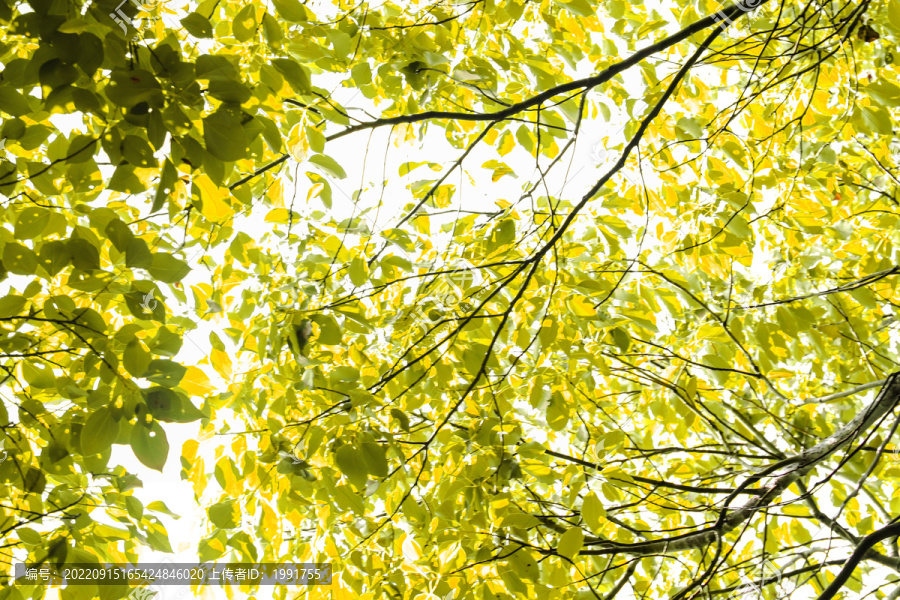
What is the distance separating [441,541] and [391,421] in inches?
17.2

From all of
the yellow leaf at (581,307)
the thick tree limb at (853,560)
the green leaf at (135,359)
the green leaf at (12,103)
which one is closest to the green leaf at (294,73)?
the green leaf at (12,103)

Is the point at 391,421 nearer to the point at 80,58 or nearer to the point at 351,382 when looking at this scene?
the point at 351,382

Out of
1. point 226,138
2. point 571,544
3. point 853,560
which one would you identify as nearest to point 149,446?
point 226,138

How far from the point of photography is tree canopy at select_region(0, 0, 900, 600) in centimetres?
117

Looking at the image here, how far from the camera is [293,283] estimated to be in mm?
1990

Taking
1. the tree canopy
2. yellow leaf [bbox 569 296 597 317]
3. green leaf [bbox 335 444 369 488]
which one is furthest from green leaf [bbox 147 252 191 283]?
yellow leaf [bbox 569 296 597 317]

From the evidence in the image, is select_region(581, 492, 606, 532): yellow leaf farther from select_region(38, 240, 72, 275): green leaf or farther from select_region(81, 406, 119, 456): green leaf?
select_region(38, 240, 72, 275): green leaf

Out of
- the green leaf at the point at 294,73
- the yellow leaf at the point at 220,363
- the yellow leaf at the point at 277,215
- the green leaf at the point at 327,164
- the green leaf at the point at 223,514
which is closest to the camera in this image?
the green leaf at the point at 294,73

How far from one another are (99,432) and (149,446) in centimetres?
10

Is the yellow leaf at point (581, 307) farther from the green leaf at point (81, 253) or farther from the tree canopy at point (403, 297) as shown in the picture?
the green leaf at point (81, 253)

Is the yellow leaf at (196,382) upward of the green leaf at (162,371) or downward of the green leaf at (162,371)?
upward

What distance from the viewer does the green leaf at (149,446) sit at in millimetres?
1085

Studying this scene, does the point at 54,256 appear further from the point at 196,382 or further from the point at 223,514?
the point at 223,514

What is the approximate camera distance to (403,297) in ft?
7.65
